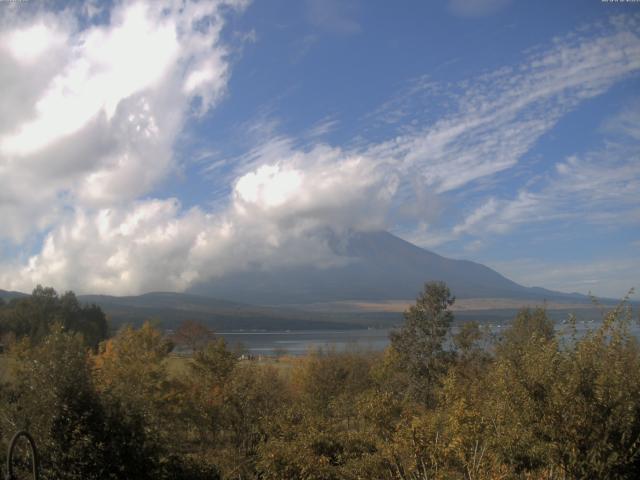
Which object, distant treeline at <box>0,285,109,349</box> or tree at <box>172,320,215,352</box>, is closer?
distant treeline at <box>0,285,109,349</box>

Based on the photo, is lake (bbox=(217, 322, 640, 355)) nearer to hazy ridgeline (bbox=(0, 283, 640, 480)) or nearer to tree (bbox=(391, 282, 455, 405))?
hazy ridgeline (bbox=(0, 283, 640, 480))

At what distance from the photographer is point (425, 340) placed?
35781 mm

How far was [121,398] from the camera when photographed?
11438 mm

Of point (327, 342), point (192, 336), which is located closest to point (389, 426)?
point (327, 342)

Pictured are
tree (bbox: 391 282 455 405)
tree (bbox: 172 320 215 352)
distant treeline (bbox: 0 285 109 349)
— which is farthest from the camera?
tree (bbox: 172 320 215 352)

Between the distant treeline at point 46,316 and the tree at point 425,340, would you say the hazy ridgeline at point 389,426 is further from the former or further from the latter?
the distant treeline at point 46,316

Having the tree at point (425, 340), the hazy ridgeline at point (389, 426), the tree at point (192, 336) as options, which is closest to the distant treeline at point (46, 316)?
the tree at point (192, 336)

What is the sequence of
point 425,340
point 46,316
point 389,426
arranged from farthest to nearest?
point 46,316, point 425,340, point 389,426

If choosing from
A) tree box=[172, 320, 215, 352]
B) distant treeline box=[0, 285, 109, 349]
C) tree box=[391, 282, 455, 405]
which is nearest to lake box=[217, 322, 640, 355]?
tree box=[391, 282, 455, 405]

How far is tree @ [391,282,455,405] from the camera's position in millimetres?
34625

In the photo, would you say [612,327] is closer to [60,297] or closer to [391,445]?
[391,445]

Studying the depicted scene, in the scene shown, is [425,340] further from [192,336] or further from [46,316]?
[46,316]

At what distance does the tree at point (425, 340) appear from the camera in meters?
34.6

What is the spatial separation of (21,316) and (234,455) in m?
67.4
